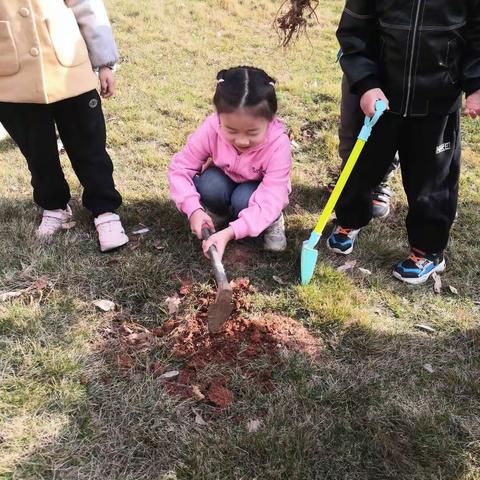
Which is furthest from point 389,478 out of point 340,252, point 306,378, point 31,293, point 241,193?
point 31,293

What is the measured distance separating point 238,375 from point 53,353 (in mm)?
838

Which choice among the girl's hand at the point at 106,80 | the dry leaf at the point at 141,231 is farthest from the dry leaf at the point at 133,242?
the girl's hand at the point at 106,80

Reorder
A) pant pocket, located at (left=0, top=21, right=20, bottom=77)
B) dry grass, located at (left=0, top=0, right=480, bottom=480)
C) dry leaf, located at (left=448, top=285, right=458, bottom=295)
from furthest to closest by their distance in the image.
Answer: dry leaf, located at (left=448, top=285, right=458, bottom=295), pant pocket, located at (left=0, top=21, right=20, bottom=77), dry grass, located at (left=0, top=0, right=480, bottom=480)

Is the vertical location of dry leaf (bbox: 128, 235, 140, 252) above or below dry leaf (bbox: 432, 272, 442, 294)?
above

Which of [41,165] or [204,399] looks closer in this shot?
[204,399]

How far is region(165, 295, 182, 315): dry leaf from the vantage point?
277 cm

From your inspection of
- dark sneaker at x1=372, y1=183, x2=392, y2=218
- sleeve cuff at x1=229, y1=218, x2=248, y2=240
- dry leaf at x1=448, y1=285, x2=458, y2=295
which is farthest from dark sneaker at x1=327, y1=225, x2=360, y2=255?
sleeve cuff at x1=229, y1=218, x2=248, y2=240

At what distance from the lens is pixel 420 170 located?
2.86 metres

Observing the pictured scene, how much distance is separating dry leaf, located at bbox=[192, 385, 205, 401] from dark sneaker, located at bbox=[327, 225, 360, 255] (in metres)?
1.34

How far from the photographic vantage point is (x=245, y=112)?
2.66 metres

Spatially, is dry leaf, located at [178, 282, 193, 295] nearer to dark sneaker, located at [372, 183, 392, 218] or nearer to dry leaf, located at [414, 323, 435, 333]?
dry leaf, located at [414, 323, 435, 333]

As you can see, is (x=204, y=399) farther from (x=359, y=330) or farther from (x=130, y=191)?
(x=130, y=191)

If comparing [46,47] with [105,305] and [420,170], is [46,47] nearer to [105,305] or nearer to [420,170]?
[105,305]

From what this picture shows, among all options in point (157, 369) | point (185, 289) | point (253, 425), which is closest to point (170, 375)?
point (157, 369)
